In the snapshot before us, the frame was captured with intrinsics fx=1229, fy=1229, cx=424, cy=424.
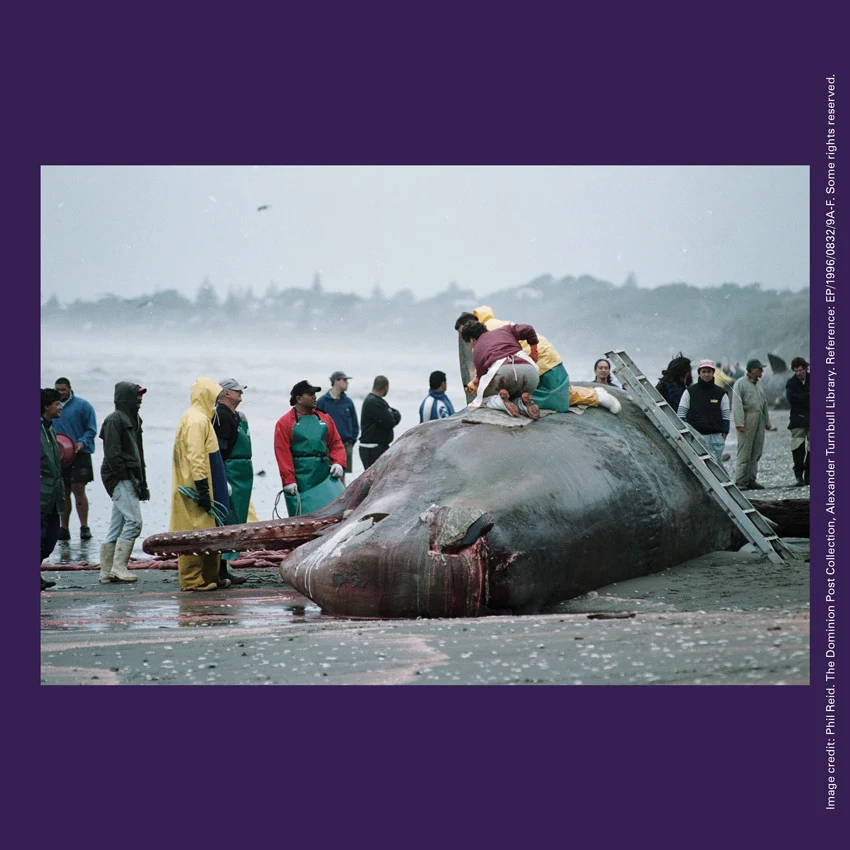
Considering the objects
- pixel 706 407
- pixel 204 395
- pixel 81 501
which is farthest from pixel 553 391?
pixel 81 501

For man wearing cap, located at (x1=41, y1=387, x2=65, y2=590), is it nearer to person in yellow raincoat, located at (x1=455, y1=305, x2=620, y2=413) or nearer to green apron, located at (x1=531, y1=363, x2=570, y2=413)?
person in yellow raincoat, located at (x1=455, y1=305, x2=620, y2=413)

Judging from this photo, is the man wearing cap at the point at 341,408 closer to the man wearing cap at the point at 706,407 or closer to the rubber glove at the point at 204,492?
the rubber glove at the point at 204,492

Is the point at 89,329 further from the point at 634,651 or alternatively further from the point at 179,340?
the point at 634,651

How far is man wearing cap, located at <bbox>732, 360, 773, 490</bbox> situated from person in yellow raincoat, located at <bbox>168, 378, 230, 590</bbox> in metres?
5.45

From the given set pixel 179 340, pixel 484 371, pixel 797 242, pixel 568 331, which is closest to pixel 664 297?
pixel 568 331

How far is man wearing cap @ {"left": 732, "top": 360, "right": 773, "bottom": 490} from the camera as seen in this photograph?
12.3m

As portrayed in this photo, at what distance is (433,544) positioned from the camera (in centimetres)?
766

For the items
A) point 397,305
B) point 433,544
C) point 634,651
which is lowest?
point 634,651

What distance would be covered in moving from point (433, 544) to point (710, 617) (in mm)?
1808

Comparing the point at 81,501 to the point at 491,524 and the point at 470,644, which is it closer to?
the point at 491,524

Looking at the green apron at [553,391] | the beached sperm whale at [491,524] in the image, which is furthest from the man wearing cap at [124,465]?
the green apron at [553,391]

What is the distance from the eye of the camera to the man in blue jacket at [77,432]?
1130 centimetres

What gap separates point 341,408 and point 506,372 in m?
4.59

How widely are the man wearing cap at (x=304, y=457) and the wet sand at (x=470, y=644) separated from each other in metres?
2.13
